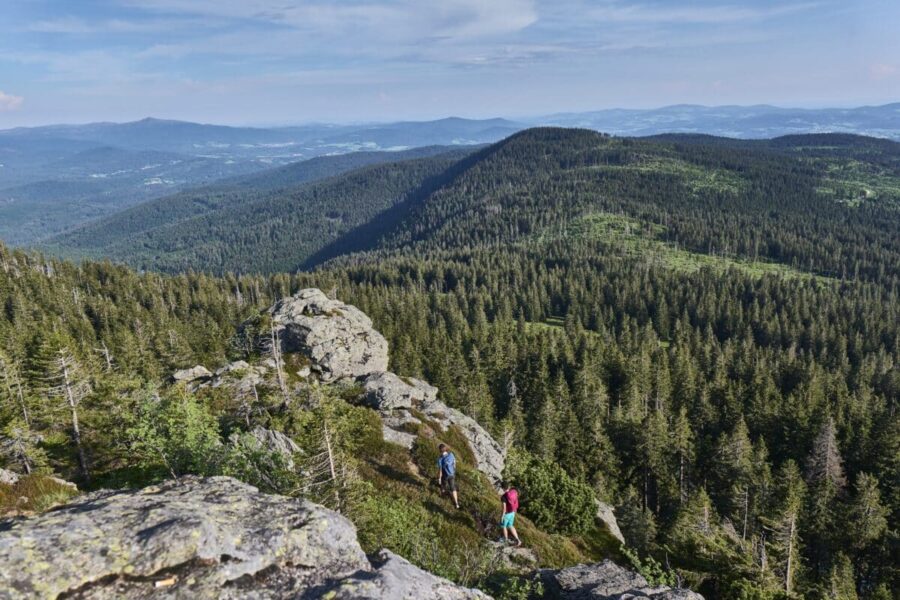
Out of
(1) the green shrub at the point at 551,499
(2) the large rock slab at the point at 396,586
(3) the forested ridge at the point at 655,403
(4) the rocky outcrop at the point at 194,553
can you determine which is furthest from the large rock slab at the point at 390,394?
(2) the large rock slab at the point at 396,586

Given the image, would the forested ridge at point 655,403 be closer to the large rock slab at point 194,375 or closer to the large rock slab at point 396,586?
the large rock slab at point 194,375

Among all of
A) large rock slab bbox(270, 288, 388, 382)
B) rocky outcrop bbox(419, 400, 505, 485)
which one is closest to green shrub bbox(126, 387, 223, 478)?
rocky outcrop bbox(419, 400, 505, 485)

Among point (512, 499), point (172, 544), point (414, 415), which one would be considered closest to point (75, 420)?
point (414, 415)

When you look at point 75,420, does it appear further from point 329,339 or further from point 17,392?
point 329,339

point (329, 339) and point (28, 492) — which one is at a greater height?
point (28, 492)

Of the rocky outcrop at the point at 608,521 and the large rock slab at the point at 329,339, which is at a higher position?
the large rock slab at the point at 329,339

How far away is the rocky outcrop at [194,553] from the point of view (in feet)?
36.4

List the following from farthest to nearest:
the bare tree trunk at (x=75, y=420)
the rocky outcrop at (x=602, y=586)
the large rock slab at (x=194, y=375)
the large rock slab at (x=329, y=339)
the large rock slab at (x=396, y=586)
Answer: the large rock slab at (x=329, y=339), the large rock slab at (x=194, y=375), the bare tree trunk at (x=75, y=420), the rocky outcrop at (x=602, y=586), the large rock slab at (x=396, y=586)

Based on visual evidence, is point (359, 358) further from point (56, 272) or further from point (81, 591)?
point (56, 272)

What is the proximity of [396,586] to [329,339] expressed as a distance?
62049 millimetres

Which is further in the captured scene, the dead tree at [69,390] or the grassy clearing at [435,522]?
the dead tree at [69,390]

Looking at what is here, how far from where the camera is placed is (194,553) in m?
12.2

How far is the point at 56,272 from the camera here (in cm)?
17438

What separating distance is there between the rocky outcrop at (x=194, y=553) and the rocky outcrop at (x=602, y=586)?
693 cm
